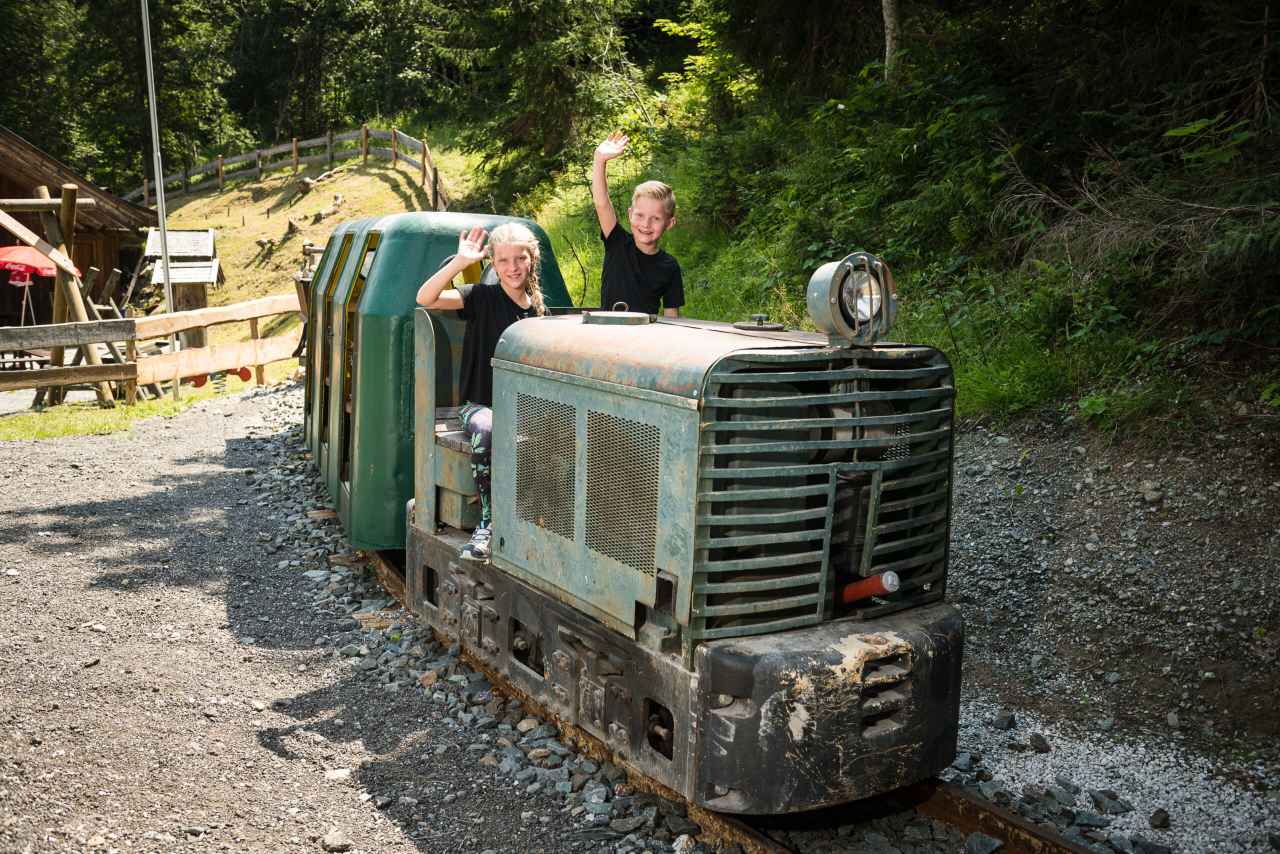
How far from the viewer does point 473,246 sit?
17.1ft

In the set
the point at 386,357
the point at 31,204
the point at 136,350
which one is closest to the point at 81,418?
the point at 136,350

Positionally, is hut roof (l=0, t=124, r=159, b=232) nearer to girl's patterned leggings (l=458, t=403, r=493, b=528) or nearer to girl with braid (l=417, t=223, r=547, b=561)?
girl with braid (l=417, t=223, r=547, b=561)

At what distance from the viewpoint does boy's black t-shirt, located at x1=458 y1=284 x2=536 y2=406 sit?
17.1 feet

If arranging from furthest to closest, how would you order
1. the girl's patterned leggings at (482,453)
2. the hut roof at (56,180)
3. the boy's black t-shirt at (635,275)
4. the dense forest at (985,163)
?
the hut roof at (56,180)
the dense forest at (985,163)
the boy's black t-shirt at (635,275)
the girl's patterned leggings at (482,453)

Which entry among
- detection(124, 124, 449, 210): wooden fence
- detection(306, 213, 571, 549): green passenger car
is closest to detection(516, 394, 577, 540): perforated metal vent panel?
detection(306, 213, 571, 549): green passenger car

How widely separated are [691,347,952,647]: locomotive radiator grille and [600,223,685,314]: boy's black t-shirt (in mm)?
1890

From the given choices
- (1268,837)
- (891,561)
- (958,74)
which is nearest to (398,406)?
(891,561)

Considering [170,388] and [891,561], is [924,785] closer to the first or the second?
[891,561]

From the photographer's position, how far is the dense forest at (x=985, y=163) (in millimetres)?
7027

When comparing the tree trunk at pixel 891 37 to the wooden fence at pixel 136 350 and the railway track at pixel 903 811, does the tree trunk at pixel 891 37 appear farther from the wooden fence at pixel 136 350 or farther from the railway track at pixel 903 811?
the railway track at pixel 903 811

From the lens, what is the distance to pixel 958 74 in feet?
35.1

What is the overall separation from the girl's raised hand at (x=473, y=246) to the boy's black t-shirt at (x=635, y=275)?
0.64m

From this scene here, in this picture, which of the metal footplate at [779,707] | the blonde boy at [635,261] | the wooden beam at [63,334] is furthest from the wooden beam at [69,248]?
the metal footplate at [779,707]

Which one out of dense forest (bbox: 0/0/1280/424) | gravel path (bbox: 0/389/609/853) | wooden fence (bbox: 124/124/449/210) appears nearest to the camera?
gravel path (bbox: 0/389/609/853)
